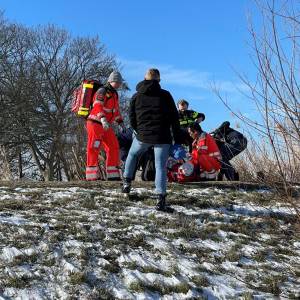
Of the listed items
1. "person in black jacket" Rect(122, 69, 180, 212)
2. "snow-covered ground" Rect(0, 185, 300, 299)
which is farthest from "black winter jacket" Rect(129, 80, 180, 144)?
"snow-covered ground" Rect(0, 185, 300, 299)

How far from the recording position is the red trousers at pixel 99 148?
7.75 m

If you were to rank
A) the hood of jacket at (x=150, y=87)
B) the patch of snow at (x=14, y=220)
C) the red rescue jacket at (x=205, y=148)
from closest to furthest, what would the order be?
the patch of snow at (x=14, y=220), the hood of jacket at (x=150, y=87), the red rescue jacket at (x=205, y=148)

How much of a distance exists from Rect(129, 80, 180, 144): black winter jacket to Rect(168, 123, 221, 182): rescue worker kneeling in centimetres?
194

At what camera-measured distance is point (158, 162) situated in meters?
6.38


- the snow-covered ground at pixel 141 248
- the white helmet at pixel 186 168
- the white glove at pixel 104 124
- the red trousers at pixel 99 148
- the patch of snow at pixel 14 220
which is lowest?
the snow-covered ground at pixel 141 248

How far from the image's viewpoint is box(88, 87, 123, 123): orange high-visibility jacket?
7.66 metres

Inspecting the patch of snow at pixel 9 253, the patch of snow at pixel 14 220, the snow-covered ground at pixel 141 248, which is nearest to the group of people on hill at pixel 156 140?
the snow-covered ground at pixel 141 248

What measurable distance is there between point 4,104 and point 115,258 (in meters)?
25.5

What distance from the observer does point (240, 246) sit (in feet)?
17.3

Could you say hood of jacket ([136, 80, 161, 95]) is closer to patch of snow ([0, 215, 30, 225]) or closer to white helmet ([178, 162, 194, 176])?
white helmet ([178, 162, 194, 176])

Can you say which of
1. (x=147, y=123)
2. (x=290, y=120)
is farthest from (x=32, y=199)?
(x=290, y=120)

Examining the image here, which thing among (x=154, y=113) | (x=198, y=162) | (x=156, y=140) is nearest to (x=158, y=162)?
(x=156, y=140)

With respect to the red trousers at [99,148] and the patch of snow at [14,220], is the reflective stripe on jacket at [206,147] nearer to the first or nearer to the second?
the red trousers at [99,148]

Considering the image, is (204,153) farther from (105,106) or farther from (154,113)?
(154,113)
